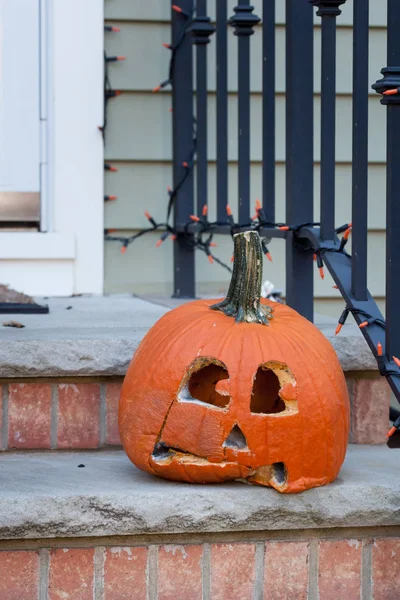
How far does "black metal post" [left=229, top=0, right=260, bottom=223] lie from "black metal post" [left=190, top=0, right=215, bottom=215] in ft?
1.01

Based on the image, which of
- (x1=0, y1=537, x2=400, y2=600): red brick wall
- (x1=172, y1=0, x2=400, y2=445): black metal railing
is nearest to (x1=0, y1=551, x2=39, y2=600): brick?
(x1=0, y1=537, x2=400, y2=600): red brick wall

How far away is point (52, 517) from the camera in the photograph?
5.35 ft

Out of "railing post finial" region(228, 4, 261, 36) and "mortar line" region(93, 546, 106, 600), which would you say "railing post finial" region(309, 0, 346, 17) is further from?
"mortar line" region(93, 546, 106, 600)

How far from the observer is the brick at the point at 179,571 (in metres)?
1.71

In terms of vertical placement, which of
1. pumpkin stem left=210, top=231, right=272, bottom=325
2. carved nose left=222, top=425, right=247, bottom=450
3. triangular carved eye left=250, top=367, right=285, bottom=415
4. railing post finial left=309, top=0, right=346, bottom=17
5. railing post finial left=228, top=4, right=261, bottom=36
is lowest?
carved nose left=222, top=425, right=247, bottom=450

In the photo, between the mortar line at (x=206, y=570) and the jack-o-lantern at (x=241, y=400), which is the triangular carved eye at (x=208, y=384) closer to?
the jack-o-lantern at (x=241, y=400)

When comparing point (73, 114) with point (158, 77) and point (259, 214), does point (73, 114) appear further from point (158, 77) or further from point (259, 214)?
point (259, 214)

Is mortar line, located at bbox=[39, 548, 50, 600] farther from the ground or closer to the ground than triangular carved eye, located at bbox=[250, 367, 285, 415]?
closer to the ground

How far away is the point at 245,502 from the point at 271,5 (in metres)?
1.35

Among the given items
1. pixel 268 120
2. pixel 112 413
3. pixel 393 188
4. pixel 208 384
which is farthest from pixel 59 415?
pixel 268 120

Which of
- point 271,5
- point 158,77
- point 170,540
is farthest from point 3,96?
point 170,540

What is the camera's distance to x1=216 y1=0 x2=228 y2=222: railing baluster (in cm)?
285

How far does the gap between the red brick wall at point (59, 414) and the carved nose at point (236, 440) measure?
41cm

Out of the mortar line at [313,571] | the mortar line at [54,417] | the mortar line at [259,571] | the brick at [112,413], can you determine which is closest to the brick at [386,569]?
the mortar line at [313,571]
